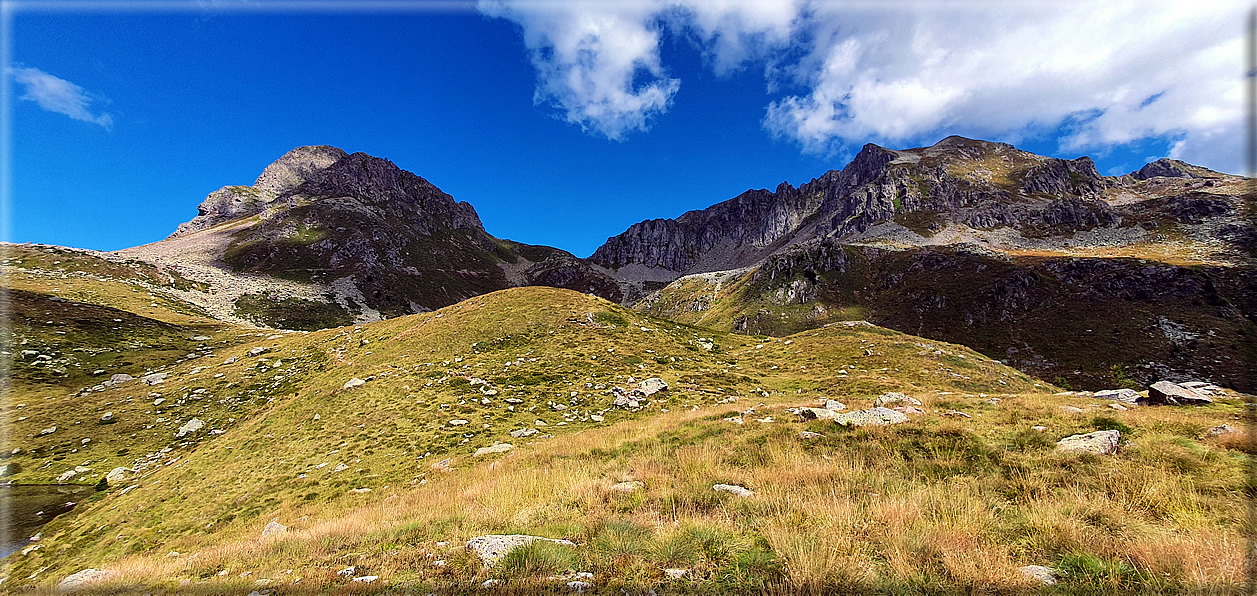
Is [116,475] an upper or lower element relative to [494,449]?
lower

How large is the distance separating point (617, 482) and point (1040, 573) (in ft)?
25.4

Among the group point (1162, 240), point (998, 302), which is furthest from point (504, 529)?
point (1162, 240)

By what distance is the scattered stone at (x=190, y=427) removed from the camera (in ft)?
78.6

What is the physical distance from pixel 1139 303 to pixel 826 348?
443 feet

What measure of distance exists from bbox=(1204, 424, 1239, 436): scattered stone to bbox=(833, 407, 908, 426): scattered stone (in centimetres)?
612

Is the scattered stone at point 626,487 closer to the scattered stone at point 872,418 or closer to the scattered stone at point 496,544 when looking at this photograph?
the scattered stone at point 496,544

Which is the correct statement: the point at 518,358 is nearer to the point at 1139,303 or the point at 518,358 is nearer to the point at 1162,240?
the point at 1139,303

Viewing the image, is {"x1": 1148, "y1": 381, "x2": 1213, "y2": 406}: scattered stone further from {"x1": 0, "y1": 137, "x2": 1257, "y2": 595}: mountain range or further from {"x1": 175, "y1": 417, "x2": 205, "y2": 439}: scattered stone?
{"x1": 175, "y1": 417, "x2": 205, "y2": 439}: scattered stone

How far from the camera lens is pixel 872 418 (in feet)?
43.1

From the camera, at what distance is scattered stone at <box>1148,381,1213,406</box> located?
16312 millimetres

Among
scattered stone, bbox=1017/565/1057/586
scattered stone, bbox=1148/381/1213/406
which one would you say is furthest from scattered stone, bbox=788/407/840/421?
scattered stone, bbox=1148/381/1213/406

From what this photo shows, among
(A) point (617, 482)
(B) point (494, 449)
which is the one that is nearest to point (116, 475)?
(B) point (494, 449)

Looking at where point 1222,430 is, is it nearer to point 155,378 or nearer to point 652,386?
point 652,386

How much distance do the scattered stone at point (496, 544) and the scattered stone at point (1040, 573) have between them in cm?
609
